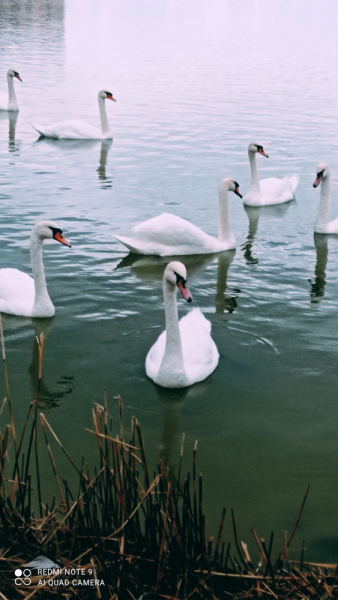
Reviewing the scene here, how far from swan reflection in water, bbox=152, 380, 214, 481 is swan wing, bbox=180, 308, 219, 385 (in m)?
0.10

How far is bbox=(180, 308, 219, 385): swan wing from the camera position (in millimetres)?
7113

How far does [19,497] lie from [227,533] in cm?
160

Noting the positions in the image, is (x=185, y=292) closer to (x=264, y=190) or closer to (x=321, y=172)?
(x=321, y=172)

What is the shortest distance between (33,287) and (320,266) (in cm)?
428

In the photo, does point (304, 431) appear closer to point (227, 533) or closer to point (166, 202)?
point (227, 533)

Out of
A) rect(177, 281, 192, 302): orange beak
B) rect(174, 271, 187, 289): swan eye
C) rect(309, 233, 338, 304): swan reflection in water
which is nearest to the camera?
rect(177, 281, 192, 302): orange beak

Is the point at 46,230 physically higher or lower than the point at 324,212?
higher

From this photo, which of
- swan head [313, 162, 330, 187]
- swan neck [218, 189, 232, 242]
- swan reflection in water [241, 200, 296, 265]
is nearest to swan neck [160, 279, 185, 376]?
swan neck [218, 189, 232, 242]

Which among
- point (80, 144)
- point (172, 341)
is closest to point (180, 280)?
point (172, 341)

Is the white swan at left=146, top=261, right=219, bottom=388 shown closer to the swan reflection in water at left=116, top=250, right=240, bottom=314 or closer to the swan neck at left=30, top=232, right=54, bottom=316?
the swan neck at left=30, top=232, right=54, bottom=316

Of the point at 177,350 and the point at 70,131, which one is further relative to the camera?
the point at 70,131

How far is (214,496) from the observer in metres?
5.57

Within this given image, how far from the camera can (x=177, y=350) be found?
22.6ft

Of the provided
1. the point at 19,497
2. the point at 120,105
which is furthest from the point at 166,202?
the point at 120,105
